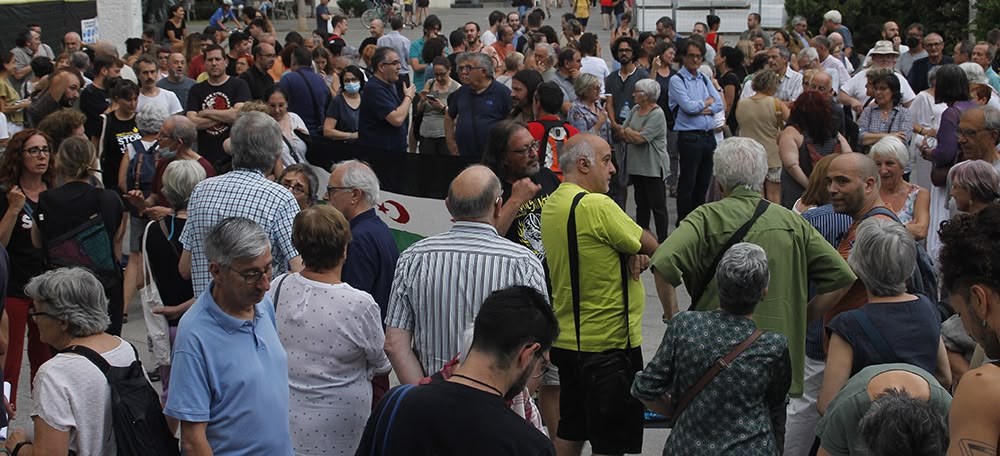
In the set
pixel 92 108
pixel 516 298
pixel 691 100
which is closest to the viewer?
pixel 516 298

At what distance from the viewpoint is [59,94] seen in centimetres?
1064

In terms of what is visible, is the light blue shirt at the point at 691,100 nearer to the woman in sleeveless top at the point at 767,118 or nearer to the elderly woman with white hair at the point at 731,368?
the woman in sleeveless top at the point at 767,118

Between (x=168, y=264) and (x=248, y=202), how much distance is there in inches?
36.1

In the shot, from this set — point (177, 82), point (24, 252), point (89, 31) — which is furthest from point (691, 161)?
point (89, 31)

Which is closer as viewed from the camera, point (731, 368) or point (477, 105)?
point (731, 368)

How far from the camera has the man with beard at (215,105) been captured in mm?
9867

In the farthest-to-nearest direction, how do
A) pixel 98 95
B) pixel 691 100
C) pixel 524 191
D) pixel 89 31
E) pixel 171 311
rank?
1. pixel 89 31
2. pixel 691 100
3. pixel 98 95
4. pixel 171 311
5. pixel 524 191

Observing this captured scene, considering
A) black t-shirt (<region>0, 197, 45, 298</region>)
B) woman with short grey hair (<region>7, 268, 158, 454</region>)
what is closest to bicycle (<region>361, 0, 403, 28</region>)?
black t-shirt (<region>0, 197, 45, 298</region>)

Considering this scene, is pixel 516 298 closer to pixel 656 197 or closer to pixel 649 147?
pixel 649 147

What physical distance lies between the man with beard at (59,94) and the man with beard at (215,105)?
123 cm

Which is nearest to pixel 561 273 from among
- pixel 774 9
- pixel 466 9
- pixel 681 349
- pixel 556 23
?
pixel 681 349

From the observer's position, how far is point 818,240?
5.16 m

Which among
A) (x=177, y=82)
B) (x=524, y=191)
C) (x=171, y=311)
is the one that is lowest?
(x=171, y=311)

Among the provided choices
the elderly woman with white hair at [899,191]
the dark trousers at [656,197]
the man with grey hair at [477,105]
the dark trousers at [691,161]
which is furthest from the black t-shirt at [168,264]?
the dark trousers at [691,161]
